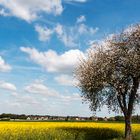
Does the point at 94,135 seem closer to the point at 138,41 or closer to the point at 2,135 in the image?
the point at 138,41

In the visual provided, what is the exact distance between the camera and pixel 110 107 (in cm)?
3978

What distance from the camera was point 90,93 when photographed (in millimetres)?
39188

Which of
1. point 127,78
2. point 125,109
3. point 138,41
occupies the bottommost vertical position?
point 125,109

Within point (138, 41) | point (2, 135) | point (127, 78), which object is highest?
point (138, 41)

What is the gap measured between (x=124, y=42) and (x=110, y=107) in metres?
6.32

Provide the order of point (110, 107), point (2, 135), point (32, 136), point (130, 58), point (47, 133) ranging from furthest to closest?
point (110, 107) < point (130, 58) < point (47, 133) < point (32, 136) < point (2, 135)

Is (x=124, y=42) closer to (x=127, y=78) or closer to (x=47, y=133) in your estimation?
(x=127, y=78)

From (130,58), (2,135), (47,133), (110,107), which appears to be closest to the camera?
(2,135)

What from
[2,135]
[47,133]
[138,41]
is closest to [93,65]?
[138,41]

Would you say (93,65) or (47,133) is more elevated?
(93,65)

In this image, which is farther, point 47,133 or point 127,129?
point 127,129

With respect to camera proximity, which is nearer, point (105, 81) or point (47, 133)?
point (47, 133)

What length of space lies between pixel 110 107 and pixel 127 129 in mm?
2913

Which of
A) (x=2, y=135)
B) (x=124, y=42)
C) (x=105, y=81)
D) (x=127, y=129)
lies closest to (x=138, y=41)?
(x=124, y=42)
